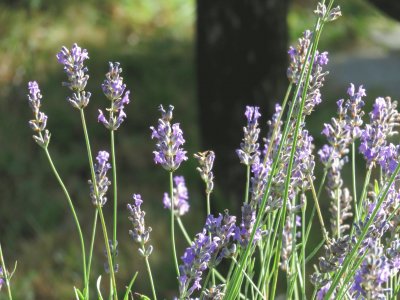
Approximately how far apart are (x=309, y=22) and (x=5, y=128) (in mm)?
2791

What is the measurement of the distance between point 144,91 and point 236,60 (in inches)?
92.8

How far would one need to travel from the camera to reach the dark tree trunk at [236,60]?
3350 mm

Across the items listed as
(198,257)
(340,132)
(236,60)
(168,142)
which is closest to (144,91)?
(236,60)

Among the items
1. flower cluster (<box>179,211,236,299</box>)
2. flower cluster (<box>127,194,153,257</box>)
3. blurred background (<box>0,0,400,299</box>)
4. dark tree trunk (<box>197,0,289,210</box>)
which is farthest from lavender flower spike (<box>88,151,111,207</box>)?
dark tree trunk (<box>197,0,289,210</box>)

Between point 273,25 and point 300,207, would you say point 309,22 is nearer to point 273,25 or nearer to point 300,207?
point 273,25

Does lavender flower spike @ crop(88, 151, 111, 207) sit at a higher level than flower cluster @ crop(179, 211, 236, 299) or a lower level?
higher

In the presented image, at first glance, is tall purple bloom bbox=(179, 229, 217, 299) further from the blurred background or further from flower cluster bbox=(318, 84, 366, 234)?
the blurred background

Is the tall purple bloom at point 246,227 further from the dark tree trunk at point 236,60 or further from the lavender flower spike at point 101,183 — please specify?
the dark tree trunk at point 236,60

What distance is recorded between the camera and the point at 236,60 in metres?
3.39

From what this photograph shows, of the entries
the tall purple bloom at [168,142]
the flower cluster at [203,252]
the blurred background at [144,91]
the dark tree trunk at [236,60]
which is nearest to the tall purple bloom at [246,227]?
the flower cluster at [203,252]

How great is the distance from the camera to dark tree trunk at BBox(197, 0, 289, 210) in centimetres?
335

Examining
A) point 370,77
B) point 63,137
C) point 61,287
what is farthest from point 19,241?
point 370,77

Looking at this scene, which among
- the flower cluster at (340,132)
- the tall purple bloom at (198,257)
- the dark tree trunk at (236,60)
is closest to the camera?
the tall purple bloom at (198,257)

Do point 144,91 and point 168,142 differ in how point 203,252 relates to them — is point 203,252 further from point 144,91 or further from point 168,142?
point 144,91
